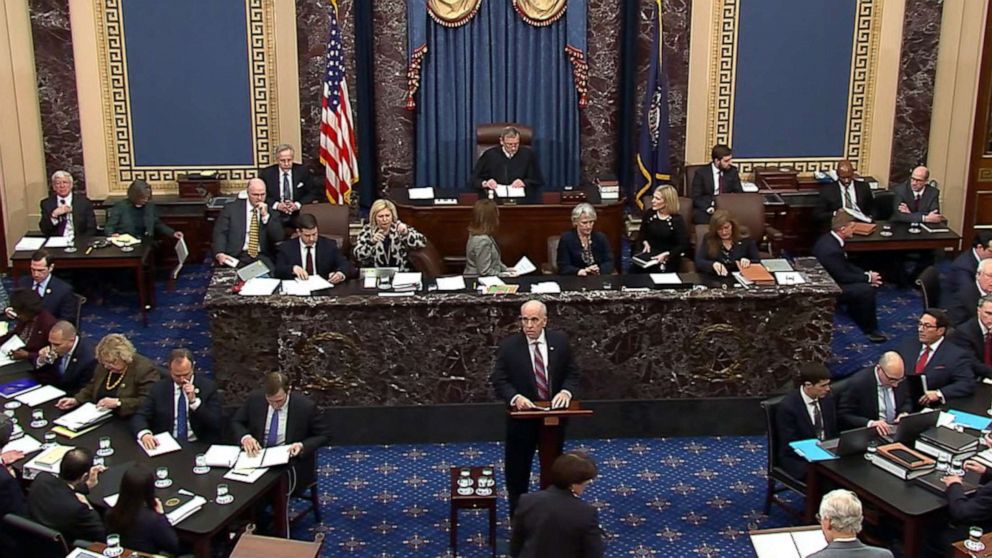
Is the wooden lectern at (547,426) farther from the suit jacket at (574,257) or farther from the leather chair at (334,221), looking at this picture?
the leather chair at (334,221)

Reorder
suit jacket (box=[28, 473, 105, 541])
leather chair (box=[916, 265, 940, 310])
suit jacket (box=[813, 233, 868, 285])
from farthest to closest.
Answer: suit jacket (box=[813, 233, 868, 285]), leather chair (box=[916, 265, 940, 310]), suit jacket (box=[28, 473, 105, 541])

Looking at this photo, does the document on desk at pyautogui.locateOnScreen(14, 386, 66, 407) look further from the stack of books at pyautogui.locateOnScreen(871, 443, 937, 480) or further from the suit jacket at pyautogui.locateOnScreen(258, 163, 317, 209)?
the stack of books at pyautogui.locateOnScreen(871, 443, 937, 480)

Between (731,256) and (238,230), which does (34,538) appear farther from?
(731,256)

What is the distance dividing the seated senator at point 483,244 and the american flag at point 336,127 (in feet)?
9.23

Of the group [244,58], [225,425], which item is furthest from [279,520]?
[244,58]

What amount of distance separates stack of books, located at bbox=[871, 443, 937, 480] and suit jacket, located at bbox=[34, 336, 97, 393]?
5256 millimetres

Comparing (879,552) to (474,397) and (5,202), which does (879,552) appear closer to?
(474,397)

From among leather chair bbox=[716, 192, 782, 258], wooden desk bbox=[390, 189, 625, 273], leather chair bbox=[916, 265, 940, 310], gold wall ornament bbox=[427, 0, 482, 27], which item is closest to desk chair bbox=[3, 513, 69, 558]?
wooden desk bbox=[390, 189, 625, 273]

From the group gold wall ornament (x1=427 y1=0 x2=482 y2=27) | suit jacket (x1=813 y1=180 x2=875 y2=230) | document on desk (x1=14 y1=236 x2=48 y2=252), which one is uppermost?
gold wall ornament (x1=427 y1=0 x2=482 y2=27)

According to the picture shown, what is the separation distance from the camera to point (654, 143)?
41.5 ft

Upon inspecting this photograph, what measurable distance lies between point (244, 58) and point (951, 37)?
297 inches

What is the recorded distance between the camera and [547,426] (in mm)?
7457

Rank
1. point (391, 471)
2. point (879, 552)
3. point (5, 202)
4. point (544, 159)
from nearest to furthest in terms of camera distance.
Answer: point (879, 552) < point (391, 471) < point (5, 202) < point (544, 159)

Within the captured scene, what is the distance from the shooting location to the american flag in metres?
12.1
